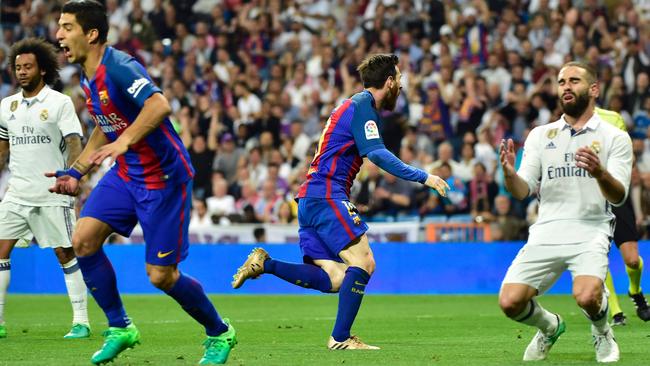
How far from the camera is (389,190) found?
18.9 m

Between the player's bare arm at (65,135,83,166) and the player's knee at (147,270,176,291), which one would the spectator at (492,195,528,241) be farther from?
the player's knee at (147,270,176,291)

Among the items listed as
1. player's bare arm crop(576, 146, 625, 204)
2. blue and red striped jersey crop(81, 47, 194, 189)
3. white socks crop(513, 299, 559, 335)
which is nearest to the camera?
player's bare arm crop(576, 146, 625, 204)

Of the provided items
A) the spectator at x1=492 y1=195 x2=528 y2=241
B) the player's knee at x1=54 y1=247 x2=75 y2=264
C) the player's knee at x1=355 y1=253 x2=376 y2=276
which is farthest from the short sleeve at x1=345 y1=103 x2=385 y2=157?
the spectator at x1=492 y1=195 x2=528 y2=241

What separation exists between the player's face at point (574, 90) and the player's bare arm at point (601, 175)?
2.33ft

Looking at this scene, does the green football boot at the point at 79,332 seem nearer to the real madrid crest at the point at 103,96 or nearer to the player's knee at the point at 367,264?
the player's knee at the point at 367,264

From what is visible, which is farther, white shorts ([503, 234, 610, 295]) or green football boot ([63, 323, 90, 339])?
green football boot ([63, 323, 90, 339])

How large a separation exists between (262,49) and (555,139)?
16.5m

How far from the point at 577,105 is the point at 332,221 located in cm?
241

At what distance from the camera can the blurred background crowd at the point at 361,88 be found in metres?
19.0

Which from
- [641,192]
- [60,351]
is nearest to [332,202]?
[60,351]

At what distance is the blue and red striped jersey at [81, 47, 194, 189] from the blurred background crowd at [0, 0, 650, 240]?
10.7m

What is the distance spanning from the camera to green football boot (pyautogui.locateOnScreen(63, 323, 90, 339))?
33.4 feet

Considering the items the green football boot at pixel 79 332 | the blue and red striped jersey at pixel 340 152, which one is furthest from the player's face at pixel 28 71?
the blue and red striped jersey at pixel 340 152

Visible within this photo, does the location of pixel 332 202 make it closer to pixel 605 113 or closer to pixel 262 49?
pixel 605 113
